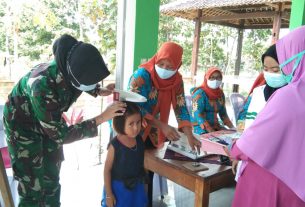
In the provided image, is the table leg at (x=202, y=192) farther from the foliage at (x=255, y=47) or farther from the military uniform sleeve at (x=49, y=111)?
the foliage at (x=255, y=47)

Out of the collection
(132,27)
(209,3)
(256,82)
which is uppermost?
(209,3)

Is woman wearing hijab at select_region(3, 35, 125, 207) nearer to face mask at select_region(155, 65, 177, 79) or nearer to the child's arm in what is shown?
the child's arm

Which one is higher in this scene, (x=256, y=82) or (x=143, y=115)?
(x=256, y=82)

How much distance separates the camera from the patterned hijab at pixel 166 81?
2.07m

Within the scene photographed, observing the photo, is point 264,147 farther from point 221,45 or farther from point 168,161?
point 221,45

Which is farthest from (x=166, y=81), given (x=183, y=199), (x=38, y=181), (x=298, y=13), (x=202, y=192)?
(x=298, y=13)

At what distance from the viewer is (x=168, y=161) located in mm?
1720

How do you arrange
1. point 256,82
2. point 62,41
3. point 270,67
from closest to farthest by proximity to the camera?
point 62,41 < point 270,67 < point 256,82

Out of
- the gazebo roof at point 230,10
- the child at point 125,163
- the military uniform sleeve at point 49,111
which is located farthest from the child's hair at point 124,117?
the gazebo roof at point 230,10

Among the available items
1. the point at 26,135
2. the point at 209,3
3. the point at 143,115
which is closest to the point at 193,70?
the point at 209,3

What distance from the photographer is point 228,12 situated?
6809mm

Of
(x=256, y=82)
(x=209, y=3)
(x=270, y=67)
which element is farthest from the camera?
(x=209, y=3)

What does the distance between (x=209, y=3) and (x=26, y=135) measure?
5323 millimetres

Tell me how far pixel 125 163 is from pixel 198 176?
0.51 meters
